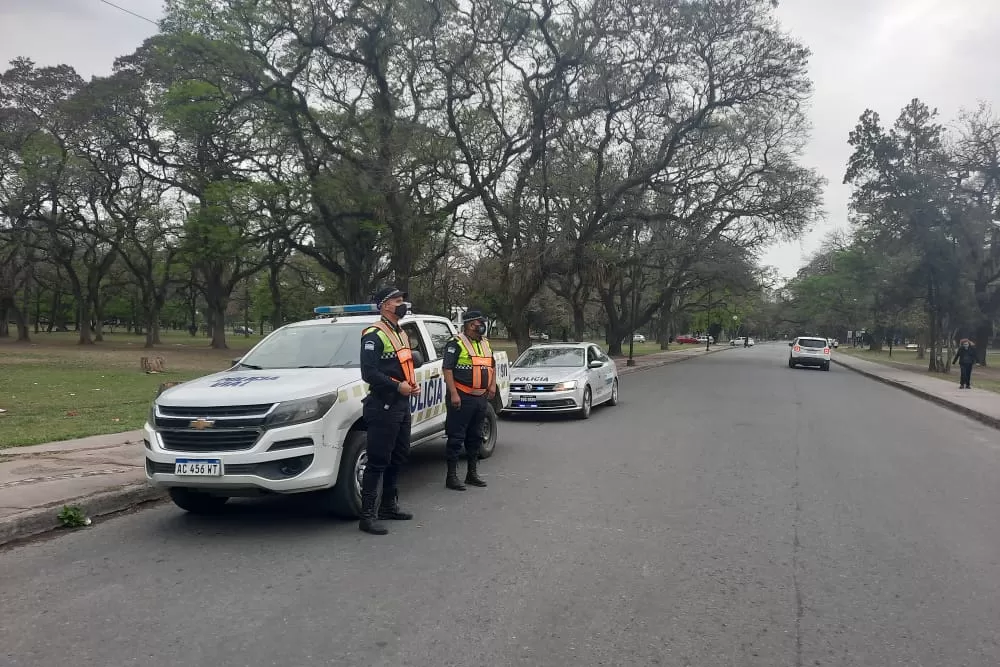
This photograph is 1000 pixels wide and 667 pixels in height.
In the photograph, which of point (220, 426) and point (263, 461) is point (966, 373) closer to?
point (263, 461)

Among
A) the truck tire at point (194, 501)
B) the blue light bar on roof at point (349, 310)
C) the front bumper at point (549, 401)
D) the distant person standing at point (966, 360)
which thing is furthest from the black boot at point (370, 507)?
the distant person standing at point (966, 360)

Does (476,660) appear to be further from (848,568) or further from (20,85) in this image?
(20,85)

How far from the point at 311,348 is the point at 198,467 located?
6.46ft

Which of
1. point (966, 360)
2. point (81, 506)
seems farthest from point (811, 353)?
point (81, 506)

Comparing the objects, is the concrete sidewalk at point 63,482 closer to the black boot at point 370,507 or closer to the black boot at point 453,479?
the black boot at point 370,507

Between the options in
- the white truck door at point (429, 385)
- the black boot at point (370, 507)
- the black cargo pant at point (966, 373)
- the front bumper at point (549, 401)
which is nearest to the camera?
the black boot at point (370, 507)

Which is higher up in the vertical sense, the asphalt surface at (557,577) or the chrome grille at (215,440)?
the chrome grille at (215,440)

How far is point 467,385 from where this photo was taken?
7.62m

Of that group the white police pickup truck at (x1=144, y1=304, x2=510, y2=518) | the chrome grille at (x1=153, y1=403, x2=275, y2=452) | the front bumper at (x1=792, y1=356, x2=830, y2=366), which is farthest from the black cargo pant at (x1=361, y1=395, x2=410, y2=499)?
the front bumper at (x1=792, y1=356, x2=830, y2=366)

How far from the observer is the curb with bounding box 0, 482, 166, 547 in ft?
19.4

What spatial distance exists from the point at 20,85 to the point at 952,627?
41.2m

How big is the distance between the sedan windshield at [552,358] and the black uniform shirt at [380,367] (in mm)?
8829

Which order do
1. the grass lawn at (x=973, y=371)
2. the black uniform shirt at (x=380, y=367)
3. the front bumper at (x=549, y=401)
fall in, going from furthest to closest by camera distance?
the grass lawn at (x=973, y=371) < the front bumper at (x=549, y=401) < the black uniform shirt at (x=380, y=367)

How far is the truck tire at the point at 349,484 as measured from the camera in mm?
6254
